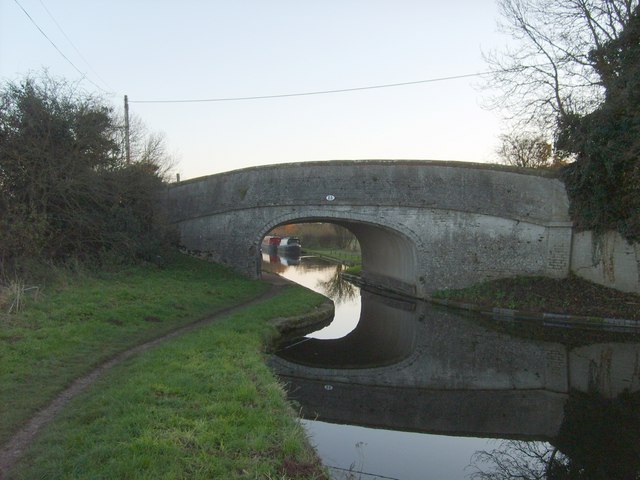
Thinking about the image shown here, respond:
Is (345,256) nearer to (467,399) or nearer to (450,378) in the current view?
(450,378)

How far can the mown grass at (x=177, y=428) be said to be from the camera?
3637mm

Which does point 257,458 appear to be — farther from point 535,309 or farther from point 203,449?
point 535,309

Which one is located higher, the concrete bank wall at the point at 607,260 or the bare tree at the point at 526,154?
the bare tree at the point at 526,154

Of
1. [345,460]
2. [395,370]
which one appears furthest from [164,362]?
[395,370]

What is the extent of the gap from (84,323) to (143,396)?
3.66 metres

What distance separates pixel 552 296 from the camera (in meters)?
14.6

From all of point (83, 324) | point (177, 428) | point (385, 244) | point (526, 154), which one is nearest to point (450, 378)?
point (177, 428)

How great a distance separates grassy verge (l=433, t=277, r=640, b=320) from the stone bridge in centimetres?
51

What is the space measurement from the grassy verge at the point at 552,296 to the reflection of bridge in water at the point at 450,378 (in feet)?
8.84

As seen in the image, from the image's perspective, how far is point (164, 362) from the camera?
646 centimetres

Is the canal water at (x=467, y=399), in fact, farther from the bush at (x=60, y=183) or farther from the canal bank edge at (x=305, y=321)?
the bush at (x=60, y=183)

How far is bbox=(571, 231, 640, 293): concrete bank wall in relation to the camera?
47.2ft

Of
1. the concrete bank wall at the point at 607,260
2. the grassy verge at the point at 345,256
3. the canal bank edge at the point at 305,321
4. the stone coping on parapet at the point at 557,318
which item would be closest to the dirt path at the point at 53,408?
the canal bank edge at the point at 305,321

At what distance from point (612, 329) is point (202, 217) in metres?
13.8
